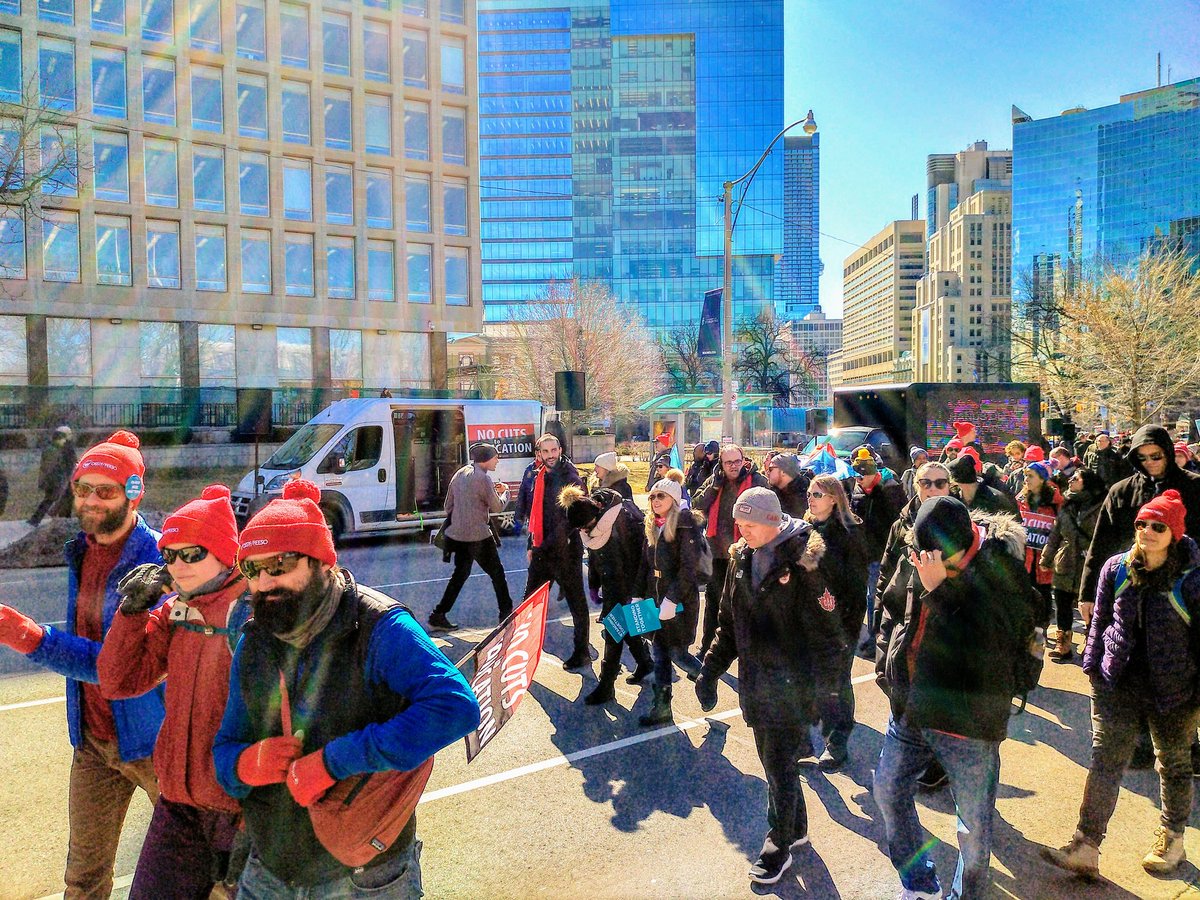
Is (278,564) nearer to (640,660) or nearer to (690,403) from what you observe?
(640,660)

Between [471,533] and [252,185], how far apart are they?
31902 mm

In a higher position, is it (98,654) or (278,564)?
(278,564)

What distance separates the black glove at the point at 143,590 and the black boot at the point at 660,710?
A: 3.92m

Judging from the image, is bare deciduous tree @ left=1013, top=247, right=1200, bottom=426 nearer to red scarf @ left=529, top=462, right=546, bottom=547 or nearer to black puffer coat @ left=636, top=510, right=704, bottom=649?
red scarf @ left=529, top=462, right=546, bottom=547

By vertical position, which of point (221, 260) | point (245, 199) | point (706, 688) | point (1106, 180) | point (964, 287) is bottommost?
point (706, 688)

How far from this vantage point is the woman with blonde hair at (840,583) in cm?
537

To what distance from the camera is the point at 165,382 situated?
34.0 m

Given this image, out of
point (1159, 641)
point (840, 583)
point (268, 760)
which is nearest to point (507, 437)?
point (840, 583)

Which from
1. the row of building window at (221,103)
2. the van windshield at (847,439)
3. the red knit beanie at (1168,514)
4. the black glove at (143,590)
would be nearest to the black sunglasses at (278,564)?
the black glove at (143,590)

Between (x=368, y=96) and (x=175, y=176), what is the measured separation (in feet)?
29.1

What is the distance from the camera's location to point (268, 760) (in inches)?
87.3

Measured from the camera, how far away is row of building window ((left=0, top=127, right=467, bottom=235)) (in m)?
32.5

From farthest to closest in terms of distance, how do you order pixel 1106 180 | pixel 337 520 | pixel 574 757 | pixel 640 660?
pixel 1106 180, pixel 337 520, pixel 640 660, pixel 574 757

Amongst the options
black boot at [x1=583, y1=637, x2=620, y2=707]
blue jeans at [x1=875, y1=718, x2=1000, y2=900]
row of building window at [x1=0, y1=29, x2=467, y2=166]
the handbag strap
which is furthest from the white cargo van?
row of building window at [x1=0, y1=29, x2=467, y2=166]
